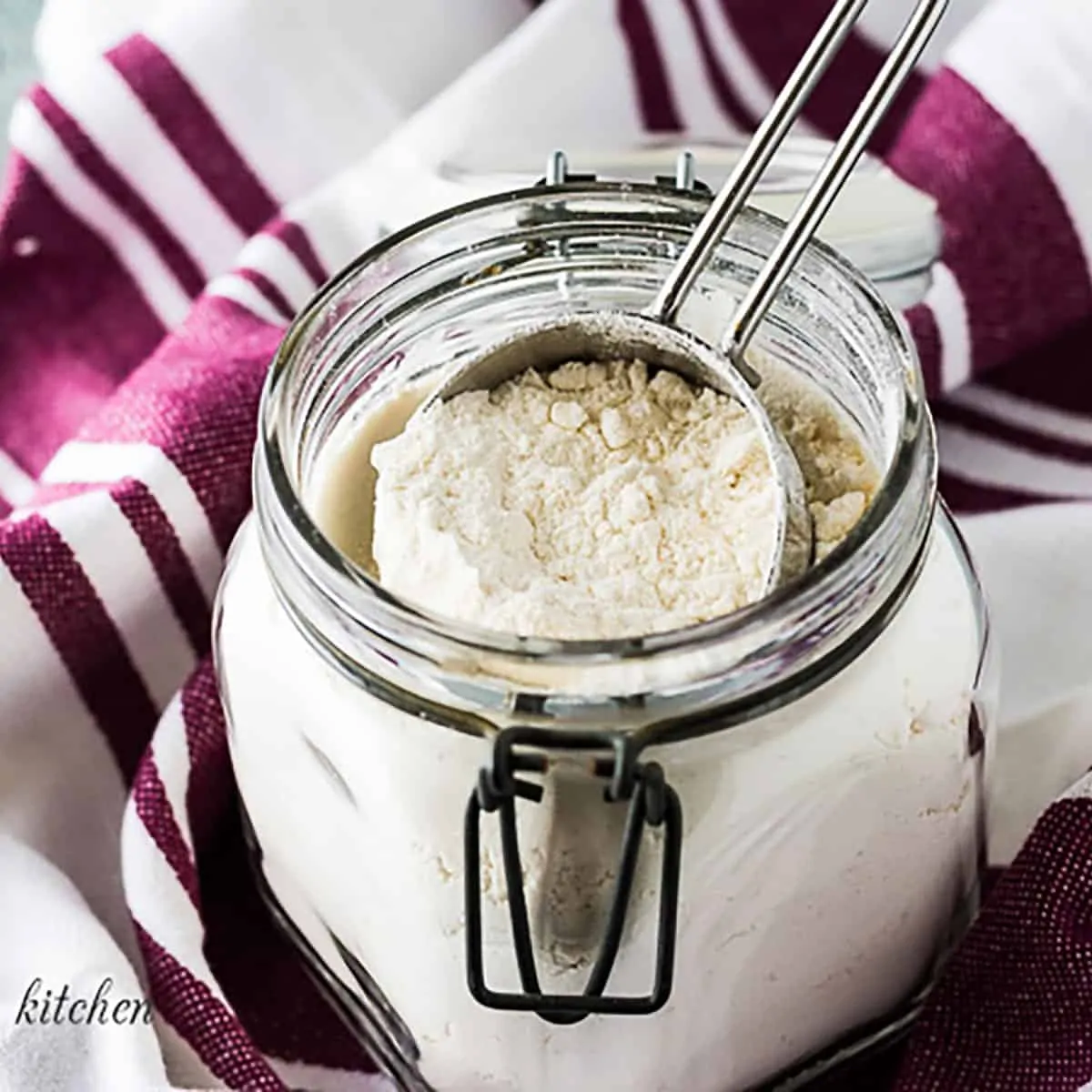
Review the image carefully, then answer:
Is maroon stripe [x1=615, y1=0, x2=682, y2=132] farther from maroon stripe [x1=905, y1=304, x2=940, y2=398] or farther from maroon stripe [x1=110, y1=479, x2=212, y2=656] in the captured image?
maroon stripe [x1=110, y1=479, x2=212, y2=656]

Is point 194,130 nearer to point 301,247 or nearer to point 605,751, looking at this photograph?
point 301,247

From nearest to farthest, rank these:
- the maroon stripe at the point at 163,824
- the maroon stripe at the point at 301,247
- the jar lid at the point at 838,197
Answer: the maroon stripe at the point at 163,824 → the jar lid at the point at 838,197 → the maroon stripe at the point at 301,247

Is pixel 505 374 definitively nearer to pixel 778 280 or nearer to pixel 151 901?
pixel 778 280

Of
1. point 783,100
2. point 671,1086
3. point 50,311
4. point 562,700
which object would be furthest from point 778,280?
point 50,311

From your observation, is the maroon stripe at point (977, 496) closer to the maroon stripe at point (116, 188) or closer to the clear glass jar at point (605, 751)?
the clear glass jar at point (605, 751)

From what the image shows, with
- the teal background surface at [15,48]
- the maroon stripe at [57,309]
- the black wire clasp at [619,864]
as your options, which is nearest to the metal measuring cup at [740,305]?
the black wire clasp at [619,864]
